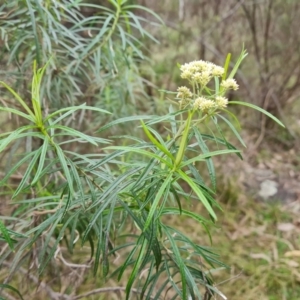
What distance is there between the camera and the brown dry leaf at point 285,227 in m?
2.49

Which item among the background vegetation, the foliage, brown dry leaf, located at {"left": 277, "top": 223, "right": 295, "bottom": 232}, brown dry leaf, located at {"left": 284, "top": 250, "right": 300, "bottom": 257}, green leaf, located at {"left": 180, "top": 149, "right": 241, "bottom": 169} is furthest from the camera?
brown dry leaf, located at {"left": 277, "top": 223, "right": 295, "bottom": 232}

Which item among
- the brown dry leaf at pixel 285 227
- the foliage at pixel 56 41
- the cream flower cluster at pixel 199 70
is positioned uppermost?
the cream flower cluster at pixel 199 70

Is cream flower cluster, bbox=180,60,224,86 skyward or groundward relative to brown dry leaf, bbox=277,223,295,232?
skyward

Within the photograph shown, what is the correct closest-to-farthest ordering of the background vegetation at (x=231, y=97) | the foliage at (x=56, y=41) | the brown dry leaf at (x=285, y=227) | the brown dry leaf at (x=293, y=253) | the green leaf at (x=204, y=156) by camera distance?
the green leaf at (x=204, y=156), the foliage at (x=56, y=41), the background vegetation at (x=231, y=97), the brown dry leaf at (x=293, y=253), the brown dry leaf at (x=285, y=227)

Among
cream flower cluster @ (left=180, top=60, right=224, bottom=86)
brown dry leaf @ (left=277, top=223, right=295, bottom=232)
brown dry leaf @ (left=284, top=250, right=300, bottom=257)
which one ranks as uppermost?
cream flower cluster @ (left=180, top=60, right=224, bottom=86)

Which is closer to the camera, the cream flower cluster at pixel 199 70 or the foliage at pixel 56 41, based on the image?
the cream flower cluster at pixel 199 70

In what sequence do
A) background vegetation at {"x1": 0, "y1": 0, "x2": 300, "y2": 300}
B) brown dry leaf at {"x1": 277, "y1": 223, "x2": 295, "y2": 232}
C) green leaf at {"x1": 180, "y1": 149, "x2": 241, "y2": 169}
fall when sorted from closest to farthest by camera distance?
green leaf at {"x1": 180, "y1": 149, "x2": 241, "y2": 169} < background vegetation at {"x1": 0, "y1": 0, "x2": 300, "y2": 300} < brown dry leaf at {"x1": 277, "y1": 223, "x2": 295, "y2": 232}

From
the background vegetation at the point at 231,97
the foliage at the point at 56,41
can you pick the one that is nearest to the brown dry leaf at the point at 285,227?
the background vegetation at the point at 231,97

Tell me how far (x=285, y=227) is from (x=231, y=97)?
1.36 m

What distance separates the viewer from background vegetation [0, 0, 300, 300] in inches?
63.5

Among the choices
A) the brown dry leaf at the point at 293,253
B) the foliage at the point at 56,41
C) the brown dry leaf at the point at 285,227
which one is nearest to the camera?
the foliage at the point at 56,41

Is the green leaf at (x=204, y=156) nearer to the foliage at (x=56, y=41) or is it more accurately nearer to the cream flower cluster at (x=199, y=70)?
the cream flower cluster at (x=199, y=70)

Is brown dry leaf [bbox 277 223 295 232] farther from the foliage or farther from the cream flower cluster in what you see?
the cream flower cluster

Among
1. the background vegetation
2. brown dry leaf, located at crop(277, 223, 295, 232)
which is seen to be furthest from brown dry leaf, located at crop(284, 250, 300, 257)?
brown dry leaf, located at crop(277, 223, 295, 232)
